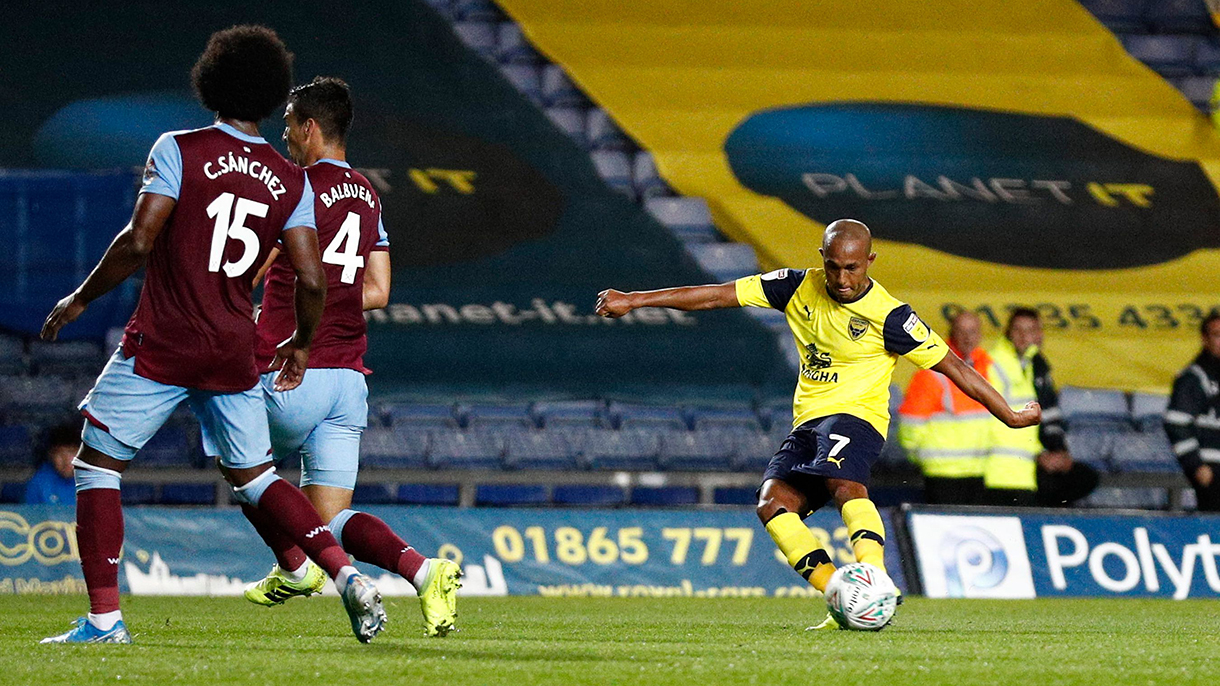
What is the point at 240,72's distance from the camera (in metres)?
4.61

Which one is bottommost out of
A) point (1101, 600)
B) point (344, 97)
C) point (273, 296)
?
point (1101, 600)

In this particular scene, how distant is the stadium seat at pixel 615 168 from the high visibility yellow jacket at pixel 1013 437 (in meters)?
4.40

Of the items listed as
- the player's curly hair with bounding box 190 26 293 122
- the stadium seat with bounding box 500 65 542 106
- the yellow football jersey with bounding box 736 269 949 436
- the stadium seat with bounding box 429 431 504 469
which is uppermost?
the player's curly hair with bounding box 190 26 293 122

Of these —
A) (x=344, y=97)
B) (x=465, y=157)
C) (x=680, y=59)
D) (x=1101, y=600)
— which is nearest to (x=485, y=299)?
(x=465, y=157)

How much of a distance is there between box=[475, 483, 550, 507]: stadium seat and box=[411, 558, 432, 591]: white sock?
6.54 meters

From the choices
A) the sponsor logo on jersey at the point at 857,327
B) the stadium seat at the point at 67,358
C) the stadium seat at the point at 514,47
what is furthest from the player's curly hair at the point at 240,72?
the stadium seat at the point at 514,47

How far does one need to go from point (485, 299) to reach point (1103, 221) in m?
5.18

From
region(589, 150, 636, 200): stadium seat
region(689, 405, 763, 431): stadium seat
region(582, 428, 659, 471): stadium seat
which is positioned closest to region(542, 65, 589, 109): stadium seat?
region(589, 150, 636, 200): stadium seat

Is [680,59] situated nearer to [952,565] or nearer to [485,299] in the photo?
[485,299]

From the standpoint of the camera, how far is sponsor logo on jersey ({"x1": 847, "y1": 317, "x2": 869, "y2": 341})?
6102 millimetres

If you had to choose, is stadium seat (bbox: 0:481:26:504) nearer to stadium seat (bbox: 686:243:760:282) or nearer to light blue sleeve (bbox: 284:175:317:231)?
stadium seat (bbox: 686:243:760:282)

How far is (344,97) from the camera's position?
5434 mm

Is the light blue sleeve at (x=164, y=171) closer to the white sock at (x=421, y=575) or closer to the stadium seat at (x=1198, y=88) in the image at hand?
the white sock at (x=421, y=575)

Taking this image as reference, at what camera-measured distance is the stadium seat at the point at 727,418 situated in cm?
1212
